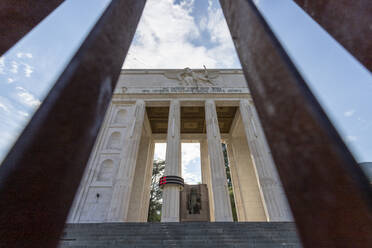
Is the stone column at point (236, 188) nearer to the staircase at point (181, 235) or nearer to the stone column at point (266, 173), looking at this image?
the stone column at point (266, 173)

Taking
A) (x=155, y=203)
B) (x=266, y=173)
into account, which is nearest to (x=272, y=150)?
(x=266, y=173)

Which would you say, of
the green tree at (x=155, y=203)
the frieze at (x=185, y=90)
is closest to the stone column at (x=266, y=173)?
the frieze at (x=185, y=90)

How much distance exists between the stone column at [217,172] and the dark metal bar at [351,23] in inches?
429

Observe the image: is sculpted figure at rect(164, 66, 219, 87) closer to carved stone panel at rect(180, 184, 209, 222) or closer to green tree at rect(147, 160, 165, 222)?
carved stone panel at rect(180, 184, 209, 222)

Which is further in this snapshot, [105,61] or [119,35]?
[119,35]

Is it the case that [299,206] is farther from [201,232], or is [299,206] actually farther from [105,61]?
[201,232]

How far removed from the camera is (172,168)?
1265 centimetres

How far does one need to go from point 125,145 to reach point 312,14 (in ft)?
44.1

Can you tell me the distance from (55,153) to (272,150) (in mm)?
829

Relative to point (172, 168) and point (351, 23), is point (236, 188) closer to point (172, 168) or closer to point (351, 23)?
point (172, 168)

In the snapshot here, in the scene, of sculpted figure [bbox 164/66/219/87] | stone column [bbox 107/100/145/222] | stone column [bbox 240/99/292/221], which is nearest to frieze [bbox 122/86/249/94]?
sculpted figure [bbox 164/66/219/87]

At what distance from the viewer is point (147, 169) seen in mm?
17188

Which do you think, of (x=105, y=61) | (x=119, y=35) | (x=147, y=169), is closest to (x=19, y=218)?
(x=105, y=61)

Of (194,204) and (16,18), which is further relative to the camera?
(194,204)
